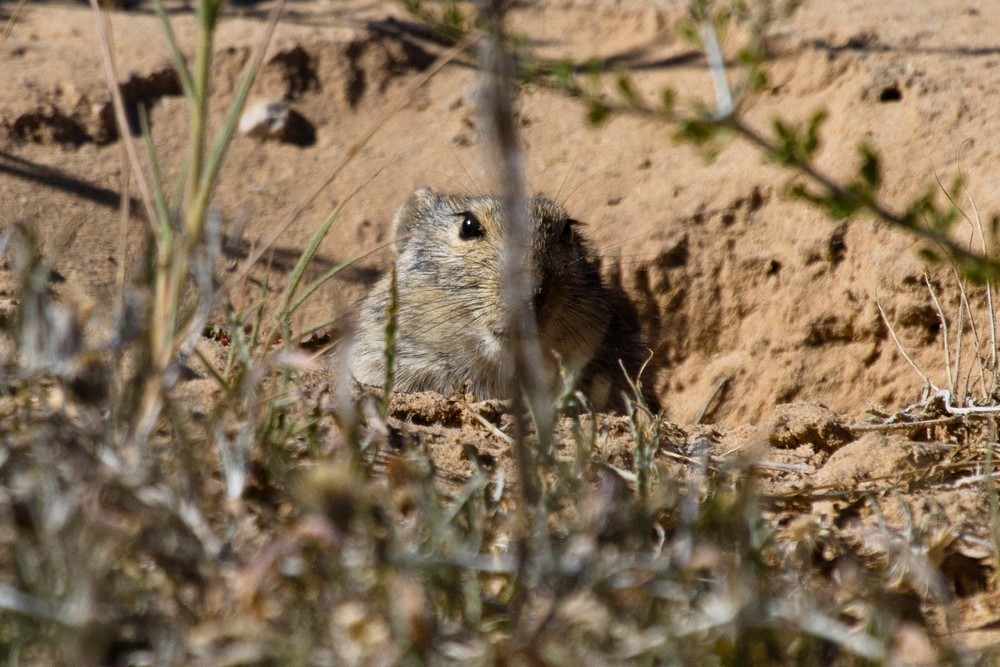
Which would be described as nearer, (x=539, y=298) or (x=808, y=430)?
(x=808, y=430)

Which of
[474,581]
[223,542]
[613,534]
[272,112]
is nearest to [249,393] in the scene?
[223,542]

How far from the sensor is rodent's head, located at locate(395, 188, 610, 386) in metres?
5.30

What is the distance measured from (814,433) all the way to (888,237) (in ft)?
5.12

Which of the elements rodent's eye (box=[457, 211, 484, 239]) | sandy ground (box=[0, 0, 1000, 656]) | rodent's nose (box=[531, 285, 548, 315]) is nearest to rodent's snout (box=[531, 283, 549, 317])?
rodent's nose (box=[531, 285, 548, 315])

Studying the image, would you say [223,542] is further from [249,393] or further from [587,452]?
[587,452]

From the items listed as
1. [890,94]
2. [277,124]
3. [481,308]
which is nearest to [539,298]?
[481,308]

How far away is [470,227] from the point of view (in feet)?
18.5

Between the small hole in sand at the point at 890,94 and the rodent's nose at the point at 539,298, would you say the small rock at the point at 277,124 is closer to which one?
the rodent's nose at the point at 539,298

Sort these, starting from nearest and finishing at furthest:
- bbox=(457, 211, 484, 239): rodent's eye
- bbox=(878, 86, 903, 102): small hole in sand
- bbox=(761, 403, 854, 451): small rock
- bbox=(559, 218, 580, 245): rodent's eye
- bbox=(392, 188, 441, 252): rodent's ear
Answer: bbox=(761, 403, 854, 451): small rock → bbox=(878, 86, 903, 102): small hole in sand → bbox=(457, 211, 484, 239): rodent's eye → bbox=(559, 218, 580, 245): rodent's eye → bbox=(392, 188, 441, 252): rodent's ear

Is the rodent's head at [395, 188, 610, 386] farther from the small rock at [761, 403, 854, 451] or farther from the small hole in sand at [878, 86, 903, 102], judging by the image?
the small hole in sand at [878, 86, 903, 102]

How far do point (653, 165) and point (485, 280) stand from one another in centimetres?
133

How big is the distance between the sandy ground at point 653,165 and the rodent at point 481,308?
24cm

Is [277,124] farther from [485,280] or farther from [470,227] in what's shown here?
[485,280]

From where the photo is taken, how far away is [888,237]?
15.9 feet
